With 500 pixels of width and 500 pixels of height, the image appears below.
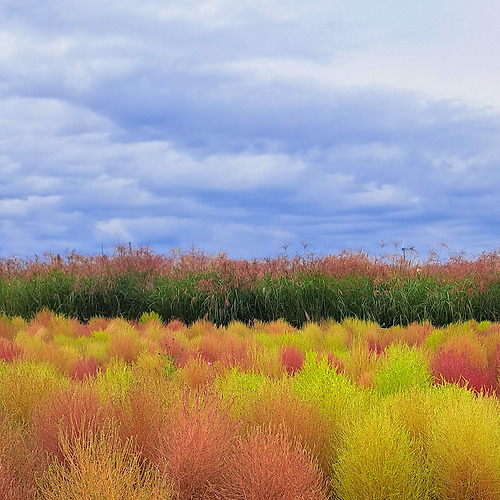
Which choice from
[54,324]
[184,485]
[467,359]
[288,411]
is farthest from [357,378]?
[54,324]

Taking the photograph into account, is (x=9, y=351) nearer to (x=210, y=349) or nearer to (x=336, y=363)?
A: (x=210, y=349)

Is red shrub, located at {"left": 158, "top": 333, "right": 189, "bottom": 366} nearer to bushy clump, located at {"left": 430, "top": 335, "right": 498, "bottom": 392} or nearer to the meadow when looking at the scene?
the meadow

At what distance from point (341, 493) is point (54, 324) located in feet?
9.60

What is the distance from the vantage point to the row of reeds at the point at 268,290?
19.8ft

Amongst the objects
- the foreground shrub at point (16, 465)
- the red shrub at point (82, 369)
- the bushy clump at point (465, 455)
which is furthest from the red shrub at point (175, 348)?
the bushy clump at point (465, 455)

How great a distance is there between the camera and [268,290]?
20.1 feet

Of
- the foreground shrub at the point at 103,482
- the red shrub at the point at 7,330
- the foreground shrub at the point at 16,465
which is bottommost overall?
the foreground shrub at the point at 16,465

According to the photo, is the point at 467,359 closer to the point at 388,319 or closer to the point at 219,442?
the point at 219,442

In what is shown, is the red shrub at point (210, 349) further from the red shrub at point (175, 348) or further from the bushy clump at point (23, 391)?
the bushy clump at point (23, 391)

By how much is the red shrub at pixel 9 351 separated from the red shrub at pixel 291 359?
1.23 metres

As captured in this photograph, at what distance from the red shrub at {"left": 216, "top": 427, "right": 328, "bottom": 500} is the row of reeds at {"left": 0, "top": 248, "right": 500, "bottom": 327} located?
427 cm

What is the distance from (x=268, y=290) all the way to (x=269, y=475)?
194 inches

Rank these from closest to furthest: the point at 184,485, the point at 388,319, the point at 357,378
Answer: the point at 184,485
the point at 357,378
the point at 388,319

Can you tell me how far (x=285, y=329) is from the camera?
3.57 m
